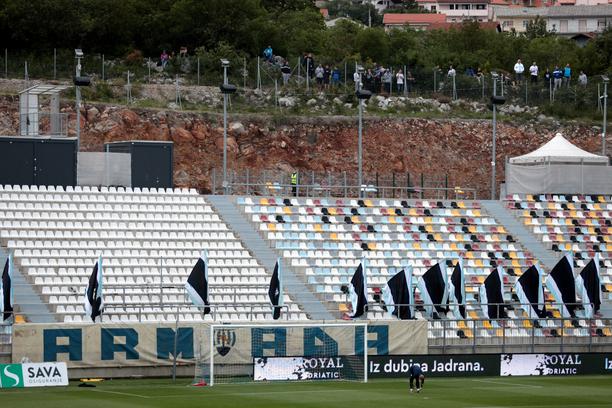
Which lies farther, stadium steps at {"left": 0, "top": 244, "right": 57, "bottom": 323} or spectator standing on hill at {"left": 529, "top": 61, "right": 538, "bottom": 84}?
spectator standing on hill at {"left": 529, "top": 61, "right": 538, "bottom": 84}

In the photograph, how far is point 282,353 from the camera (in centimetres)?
4344

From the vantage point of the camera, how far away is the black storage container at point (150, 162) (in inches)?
2200

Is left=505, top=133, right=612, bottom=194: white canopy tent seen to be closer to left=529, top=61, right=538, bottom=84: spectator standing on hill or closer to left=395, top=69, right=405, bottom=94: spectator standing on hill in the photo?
left=395, top=69, right=405, bottom=94: spectator standing on hill

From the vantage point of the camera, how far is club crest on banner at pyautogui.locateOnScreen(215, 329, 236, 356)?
137ft

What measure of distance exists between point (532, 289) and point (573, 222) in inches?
451

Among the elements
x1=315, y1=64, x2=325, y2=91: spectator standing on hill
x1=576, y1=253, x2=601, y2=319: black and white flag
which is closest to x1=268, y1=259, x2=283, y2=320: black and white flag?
x1=576, y1=253, x2=601, y2=319: black and white flag

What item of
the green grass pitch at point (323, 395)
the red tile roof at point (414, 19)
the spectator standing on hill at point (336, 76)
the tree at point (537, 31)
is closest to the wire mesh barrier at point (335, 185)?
the spectator standing on hill at point (336, 76)

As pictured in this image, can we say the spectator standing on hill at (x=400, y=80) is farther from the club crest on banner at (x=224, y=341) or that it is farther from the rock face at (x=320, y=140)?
the club crest on banner at (x=224, y=341)

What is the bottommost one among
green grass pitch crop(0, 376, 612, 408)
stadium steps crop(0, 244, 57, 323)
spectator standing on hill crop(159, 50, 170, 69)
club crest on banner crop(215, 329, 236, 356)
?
green grass pitch crop(0, 376, 612, 408)

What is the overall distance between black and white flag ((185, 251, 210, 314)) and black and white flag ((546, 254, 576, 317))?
12.6 metres

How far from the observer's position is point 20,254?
47.0 meters

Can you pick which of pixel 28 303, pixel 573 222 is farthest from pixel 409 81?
pixel 28 303

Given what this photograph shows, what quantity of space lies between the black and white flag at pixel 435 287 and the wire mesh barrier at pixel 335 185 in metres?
10.1

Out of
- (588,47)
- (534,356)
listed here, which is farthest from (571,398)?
(588,47)
